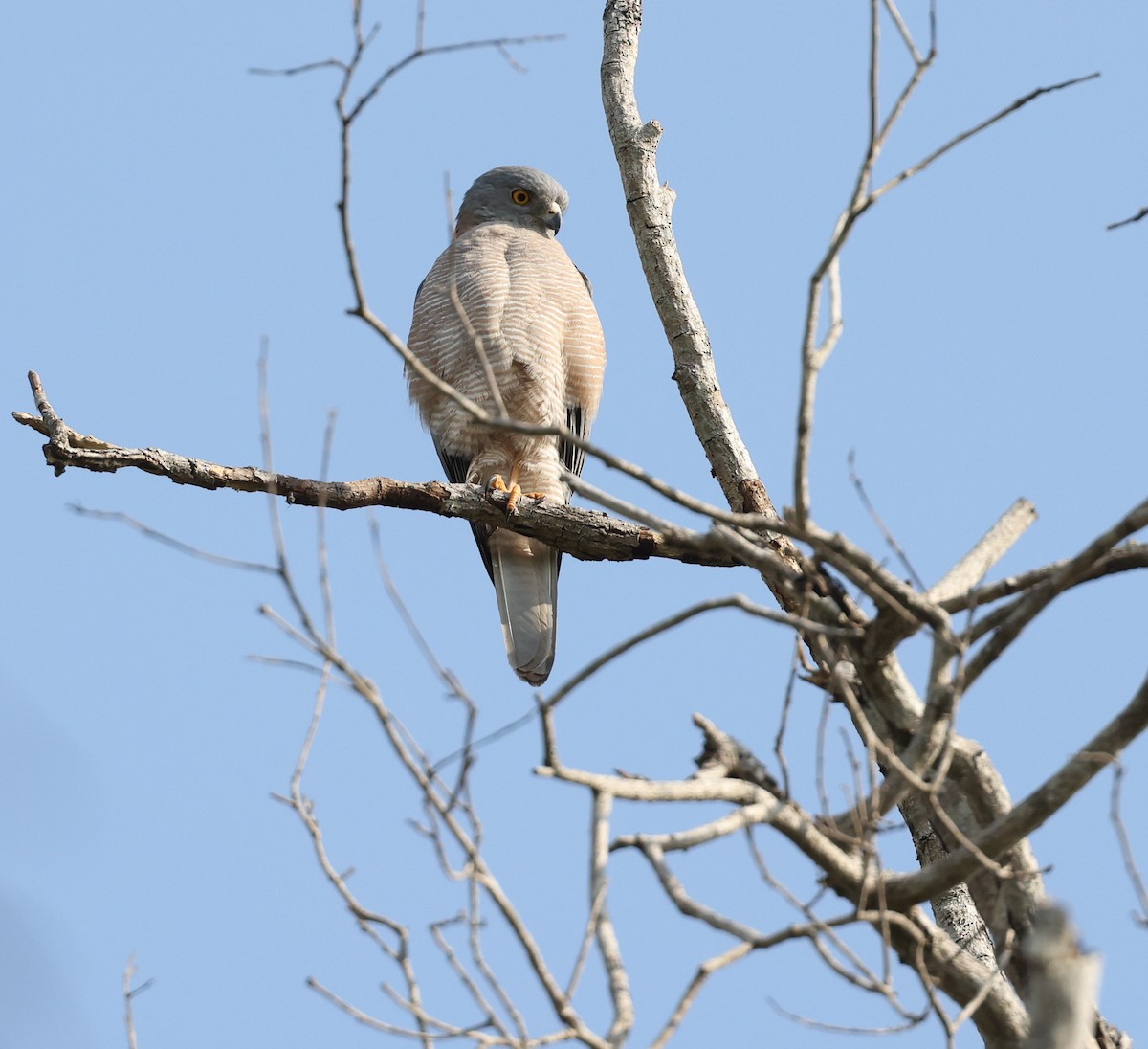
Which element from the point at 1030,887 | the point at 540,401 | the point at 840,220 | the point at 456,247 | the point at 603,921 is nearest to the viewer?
the point at 603,921

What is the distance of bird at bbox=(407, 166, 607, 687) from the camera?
6.73 meters

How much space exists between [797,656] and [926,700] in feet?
1.08

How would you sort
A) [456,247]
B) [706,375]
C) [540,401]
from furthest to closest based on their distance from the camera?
[456,247] < [540,401] < [706,375]

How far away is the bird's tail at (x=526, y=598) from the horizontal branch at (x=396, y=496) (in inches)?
49.0

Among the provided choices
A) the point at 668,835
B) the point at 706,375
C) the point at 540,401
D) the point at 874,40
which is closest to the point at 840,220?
the point at 874,40

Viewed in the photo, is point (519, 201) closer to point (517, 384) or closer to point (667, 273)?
point (517, 384)

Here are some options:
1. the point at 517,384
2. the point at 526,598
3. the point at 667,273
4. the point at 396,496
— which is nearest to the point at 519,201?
the point at 517,384

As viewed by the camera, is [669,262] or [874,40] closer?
[874,40]

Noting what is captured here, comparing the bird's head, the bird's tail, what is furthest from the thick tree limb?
A: the bird's head

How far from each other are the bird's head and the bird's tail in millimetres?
2079

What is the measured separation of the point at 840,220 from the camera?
2.79 meters

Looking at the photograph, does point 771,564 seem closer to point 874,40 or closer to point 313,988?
point 874,40

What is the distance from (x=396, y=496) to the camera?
5.09 m

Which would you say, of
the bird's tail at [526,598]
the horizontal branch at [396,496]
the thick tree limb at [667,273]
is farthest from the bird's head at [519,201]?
the horizontal branch at [396,496]
